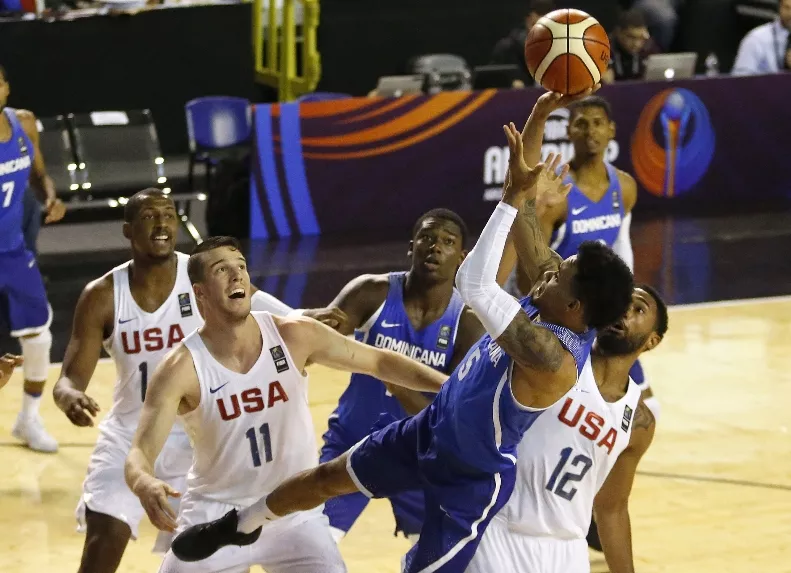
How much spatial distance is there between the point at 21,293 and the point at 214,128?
597cm

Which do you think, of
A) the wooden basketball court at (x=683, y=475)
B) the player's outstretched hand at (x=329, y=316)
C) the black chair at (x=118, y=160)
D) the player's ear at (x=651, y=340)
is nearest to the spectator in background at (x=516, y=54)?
the black chair at (x=118, y=160)

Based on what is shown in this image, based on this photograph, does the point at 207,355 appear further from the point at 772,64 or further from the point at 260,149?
the point at 772,64

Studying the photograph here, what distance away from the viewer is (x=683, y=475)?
8133mm

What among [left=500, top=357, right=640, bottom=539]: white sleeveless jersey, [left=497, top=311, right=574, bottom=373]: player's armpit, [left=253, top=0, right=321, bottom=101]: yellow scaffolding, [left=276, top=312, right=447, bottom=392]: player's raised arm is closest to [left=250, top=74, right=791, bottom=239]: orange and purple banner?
[left=253, top=0, right=321, bottom=101]: yellow scaffolding

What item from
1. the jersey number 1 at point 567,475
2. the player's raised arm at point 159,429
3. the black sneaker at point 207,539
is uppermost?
the player's raised arm at point 159,429

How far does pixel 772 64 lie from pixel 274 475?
11770 mm

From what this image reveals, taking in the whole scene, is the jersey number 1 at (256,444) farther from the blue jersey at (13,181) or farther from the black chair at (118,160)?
the black chair at (118,160)

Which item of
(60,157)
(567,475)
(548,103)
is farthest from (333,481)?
(60,157)

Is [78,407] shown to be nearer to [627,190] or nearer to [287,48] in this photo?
[627,190]

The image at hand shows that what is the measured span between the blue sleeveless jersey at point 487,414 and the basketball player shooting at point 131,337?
176 centimetres

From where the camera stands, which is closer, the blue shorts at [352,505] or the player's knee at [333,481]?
the player's knee at [333,481]

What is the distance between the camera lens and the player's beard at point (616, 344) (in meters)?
5.23

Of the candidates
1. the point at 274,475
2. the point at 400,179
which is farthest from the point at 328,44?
the point at 274,475

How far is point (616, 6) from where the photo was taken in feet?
59.9
